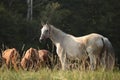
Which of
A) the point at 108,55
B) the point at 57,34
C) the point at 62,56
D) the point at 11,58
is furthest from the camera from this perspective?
the point at 57,34

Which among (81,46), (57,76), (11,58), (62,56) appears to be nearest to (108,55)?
(81,46)

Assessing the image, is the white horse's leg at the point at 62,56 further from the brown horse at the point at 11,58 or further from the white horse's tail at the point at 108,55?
the brown horse at the point at 11,58

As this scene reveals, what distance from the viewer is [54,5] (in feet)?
89.6

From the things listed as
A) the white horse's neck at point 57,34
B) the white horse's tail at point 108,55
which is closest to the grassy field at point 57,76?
the white horse's tail at point 108,55

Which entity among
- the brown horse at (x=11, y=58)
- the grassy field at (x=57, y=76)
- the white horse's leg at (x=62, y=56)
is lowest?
the white horse's leg at (x=62, y=56)

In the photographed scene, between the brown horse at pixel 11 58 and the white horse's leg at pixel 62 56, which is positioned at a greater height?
the brown horse at pixel 11 58

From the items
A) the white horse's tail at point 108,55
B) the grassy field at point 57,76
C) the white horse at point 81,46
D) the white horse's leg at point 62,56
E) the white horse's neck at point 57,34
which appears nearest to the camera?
the grassy field at point 57,76

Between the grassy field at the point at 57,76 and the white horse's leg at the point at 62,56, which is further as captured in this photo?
the white horse's leg at the point at 62,56

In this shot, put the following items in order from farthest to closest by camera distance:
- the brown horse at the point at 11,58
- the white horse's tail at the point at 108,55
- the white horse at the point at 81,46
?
the white horse at the point at 81,46 → the white horse's tail at the point at 108,55 → the brown horse at the point at 11,58

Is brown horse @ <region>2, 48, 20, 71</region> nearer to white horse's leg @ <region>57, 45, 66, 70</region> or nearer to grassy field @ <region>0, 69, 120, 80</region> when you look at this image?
white horse's leg @ <region>57, 45, 66, 70</region>

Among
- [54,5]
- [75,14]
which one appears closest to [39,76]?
[54,5]

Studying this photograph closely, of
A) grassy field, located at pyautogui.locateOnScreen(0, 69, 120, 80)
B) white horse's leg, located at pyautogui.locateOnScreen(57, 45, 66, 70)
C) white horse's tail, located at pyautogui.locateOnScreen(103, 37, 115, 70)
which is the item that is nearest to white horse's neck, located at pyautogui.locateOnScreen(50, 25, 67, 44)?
white horse's leg, located at pyautogui.locateOnScreen(57, 45, 66, 70)

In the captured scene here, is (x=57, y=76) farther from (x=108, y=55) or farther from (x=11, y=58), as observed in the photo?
(x=108, y=55)

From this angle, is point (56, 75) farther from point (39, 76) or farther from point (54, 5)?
point (54, 5)
